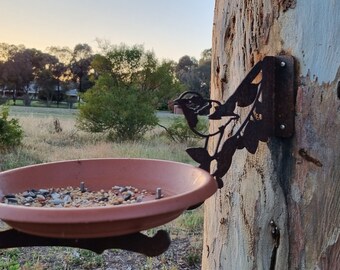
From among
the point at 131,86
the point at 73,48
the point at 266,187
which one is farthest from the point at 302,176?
the point at 73,48

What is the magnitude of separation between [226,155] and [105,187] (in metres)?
0.28

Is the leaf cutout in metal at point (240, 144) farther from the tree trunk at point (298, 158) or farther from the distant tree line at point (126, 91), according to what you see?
the distant tree line at point (126, 91)

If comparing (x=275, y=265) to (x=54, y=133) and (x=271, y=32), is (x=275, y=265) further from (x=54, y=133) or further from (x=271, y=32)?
(x=54, y=133)

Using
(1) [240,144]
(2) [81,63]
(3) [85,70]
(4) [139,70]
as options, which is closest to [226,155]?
(1) [240,144]

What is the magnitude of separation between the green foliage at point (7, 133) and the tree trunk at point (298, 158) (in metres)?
5.73

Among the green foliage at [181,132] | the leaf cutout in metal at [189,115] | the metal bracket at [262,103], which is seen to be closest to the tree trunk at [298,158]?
the metal bracket at [262,103]

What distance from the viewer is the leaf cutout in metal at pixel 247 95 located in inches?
30.6

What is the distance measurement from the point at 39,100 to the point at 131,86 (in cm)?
1706

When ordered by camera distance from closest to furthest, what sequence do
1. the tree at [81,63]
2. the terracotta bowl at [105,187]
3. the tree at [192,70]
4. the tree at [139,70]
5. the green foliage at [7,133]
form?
the terracotta bowl at [105,187] → the green foliage at [7,133] → the tree at [139,70] → the tree at [192,70] → the tree at [81,63]

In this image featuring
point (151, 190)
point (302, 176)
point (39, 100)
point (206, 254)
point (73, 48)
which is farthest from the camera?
point (39, 100)

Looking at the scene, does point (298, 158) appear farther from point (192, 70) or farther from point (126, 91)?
point (192, 70)

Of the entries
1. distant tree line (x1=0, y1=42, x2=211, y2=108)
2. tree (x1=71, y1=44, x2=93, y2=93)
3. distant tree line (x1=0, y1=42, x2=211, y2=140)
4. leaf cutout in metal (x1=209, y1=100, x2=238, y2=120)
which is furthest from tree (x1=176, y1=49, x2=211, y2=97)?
leaf cutout in metal (x1=209, y1=100, x2=238, y2=120)

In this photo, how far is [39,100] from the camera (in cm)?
2408

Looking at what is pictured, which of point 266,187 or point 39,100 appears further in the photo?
point 39,100
